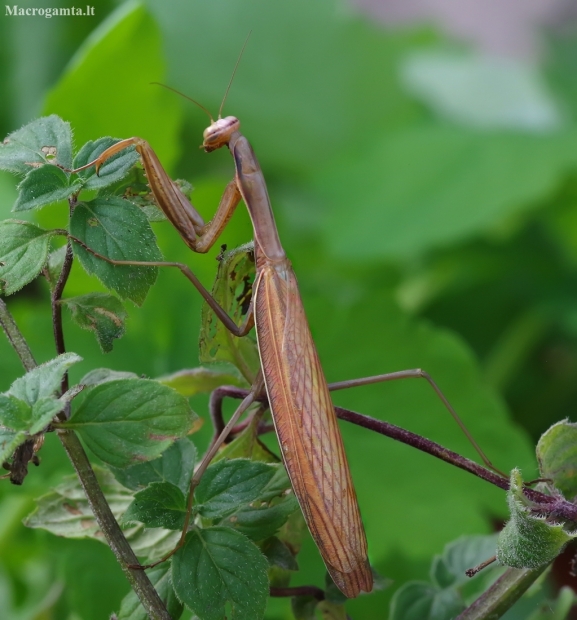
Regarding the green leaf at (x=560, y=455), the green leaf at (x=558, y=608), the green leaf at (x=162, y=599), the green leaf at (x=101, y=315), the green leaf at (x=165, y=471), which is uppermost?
the green leaf at (x=101, y=315)

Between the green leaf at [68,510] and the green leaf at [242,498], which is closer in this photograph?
the green leaf at [242,498]

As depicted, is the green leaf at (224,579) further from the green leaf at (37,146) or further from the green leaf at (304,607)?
the green leaf at (37,146)

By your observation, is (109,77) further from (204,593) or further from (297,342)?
(204,593)

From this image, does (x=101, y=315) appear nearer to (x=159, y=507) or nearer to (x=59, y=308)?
(x=59, y=308)

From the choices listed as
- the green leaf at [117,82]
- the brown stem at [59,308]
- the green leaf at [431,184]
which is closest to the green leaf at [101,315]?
the brown stem at [59,308]

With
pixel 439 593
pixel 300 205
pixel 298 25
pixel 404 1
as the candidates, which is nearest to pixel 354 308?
pixel 439 593
